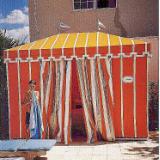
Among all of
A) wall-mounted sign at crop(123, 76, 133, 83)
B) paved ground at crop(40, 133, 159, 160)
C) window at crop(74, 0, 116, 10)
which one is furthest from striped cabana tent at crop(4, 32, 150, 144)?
window at crop(74, 0, 116, 10)

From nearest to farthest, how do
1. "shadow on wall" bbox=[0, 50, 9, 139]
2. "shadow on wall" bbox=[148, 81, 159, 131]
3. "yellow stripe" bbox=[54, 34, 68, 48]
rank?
1. "yellow stripe" bbox=[54, 34, 68, 48]
2. "shadow on wall" bbox=[148, 81, 159, 131]
3. "shadow on wall" bbox=[0, 50, 9, 139]

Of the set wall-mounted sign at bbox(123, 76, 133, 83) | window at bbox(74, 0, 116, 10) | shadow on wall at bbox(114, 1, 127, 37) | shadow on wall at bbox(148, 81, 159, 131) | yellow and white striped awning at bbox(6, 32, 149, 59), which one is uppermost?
window at bbox(74, 0, 116, 10)

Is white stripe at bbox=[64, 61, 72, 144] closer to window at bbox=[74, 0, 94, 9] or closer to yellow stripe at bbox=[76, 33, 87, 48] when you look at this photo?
yellow stripe at bbox=[76, 33, 87, 48]

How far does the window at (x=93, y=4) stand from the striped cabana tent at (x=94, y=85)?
597cm

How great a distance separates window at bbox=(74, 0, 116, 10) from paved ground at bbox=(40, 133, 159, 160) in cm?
760

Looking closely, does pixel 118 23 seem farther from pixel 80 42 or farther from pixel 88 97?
pixel 88 97

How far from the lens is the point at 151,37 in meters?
15.6

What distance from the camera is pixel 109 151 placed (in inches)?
418

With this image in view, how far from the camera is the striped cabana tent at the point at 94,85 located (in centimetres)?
1151

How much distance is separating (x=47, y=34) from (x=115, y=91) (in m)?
6.79

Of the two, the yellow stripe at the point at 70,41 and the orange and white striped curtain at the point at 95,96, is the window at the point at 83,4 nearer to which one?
the yellow stripe at the point at 70,41

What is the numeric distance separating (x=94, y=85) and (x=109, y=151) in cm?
200

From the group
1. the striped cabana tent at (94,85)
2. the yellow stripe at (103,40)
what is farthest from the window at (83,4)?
the striped cabana tent at (94,85)

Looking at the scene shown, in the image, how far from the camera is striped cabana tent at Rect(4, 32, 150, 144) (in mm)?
11508
